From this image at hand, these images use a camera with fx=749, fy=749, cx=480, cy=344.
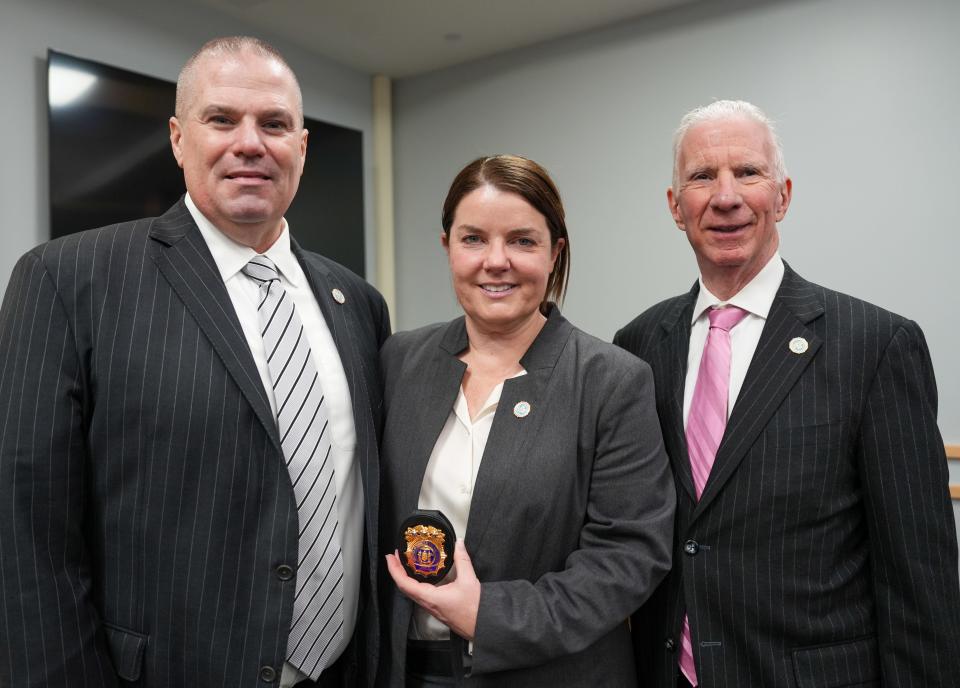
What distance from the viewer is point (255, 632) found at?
4.67 feet

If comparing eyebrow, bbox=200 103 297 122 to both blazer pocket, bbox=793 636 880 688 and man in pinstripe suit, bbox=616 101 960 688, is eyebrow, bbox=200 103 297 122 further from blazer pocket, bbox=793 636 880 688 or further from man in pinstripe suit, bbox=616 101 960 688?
blazer pocket, bbox=793 636 880 688

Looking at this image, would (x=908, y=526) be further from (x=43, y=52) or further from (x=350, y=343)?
(x=43, y=52)

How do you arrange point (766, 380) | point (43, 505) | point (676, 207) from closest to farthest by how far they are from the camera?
point (43, 505) → point (766, 380) → point (676, 207)

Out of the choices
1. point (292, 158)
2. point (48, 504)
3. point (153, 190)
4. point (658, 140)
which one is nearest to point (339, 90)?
point (153, 190)

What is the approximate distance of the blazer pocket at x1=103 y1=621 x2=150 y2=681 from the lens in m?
1.39

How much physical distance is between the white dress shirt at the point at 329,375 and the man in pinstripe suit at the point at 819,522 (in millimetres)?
686

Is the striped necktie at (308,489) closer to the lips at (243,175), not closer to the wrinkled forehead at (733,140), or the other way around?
the lips at (243,175)

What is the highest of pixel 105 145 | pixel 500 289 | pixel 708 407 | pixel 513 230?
pixel 105 145

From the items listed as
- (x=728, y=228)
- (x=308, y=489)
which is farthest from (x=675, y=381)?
(x=308, y=489)

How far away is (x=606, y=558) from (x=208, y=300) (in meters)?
0.93

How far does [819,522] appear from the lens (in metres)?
1.54

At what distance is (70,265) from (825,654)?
1659mm

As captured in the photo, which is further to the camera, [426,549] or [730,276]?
[730,276]

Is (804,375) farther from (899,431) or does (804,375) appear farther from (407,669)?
(407,669)
